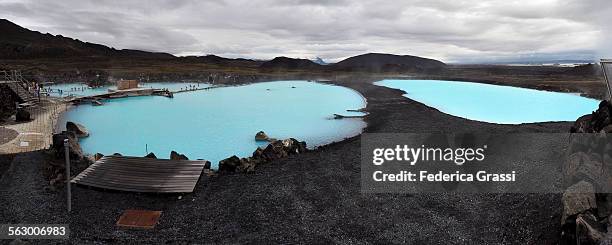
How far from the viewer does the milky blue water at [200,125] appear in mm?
18172

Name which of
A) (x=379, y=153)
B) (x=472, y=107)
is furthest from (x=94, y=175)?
(x=472, y=107)

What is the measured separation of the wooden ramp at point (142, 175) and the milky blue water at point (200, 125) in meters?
4.42

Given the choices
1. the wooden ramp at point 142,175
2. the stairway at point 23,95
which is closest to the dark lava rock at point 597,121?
the wooden ramp at point 142,175

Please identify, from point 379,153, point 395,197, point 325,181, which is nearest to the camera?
point 395,197

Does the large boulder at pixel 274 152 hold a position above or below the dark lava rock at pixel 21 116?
below

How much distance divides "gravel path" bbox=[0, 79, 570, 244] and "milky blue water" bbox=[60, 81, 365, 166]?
5.96 meters

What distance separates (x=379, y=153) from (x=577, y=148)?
23.7ft

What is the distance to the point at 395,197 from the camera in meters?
10.3

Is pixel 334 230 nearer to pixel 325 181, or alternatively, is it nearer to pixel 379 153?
pixel 325 181

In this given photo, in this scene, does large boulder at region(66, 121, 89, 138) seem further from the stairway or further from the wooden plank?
the wooden plank

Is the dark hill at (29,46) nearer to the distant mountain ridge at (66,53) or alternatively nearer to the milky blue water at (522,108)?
the distant mountain ridge at (66,53)

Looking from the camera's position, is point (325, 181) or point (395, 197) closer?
point (395, 197)

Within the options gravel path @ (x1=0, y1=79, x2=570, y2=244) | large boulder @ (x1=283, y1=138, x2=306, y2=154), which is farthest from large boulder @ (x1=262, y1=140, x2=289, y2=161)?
gravel path @ (x1=0, y1=79, x2=570, y2=244)

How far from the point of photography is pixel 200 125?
23.9 m
